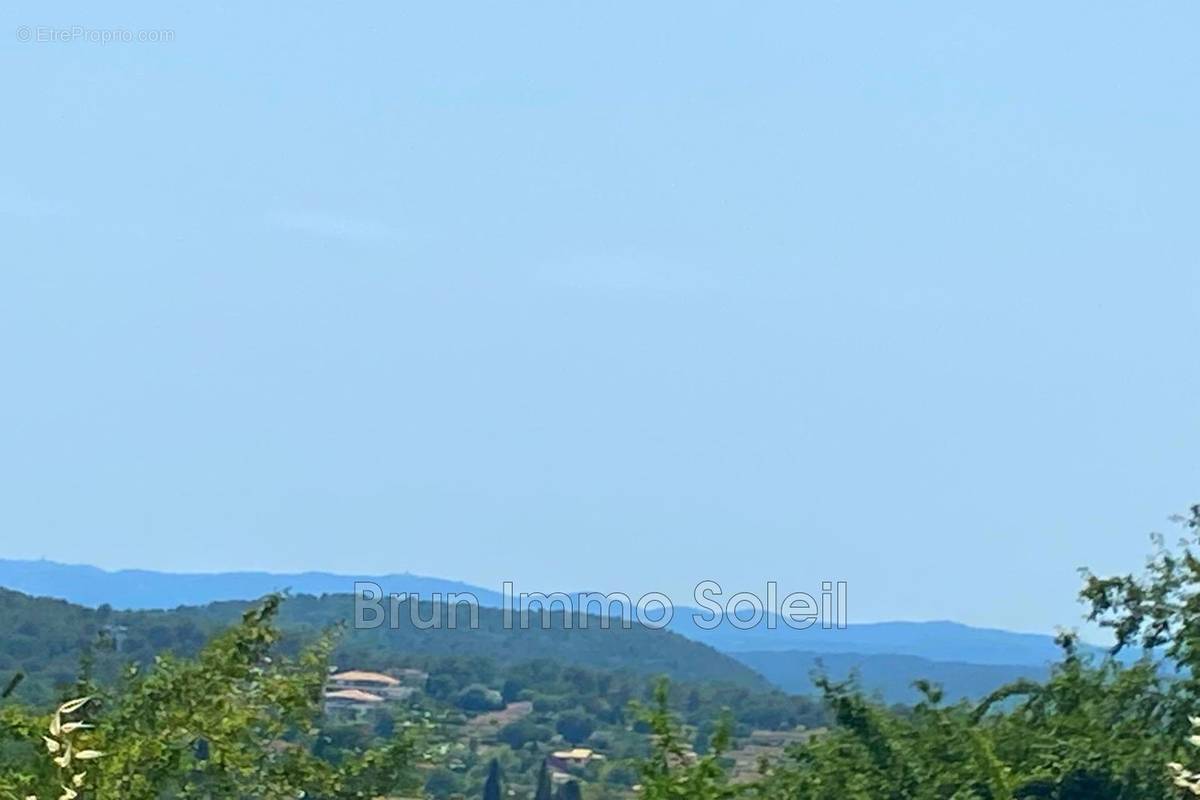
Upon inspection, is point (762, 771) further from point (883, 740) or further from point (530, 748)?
point (530, 748)

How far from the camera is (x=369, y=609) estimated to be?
86.4m

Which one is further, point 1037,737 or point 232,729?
point 1037,737

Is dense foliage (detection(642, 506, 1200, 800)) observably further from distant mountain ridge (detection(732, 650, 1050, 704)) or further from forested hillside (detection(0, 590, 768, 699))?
distant mountain ridge (detection(732, 650, 1050, 704))

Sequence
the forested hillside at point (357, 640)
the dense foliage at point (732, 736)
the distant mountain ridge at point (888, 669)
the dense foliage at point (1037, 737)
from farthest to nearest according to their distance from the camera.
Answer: the distant mountain ridge at point (888, 669)
the forested hillside at point (357, 640)
the dense foliage at point (1037, 737)
the dense foliage at point (732, 736)

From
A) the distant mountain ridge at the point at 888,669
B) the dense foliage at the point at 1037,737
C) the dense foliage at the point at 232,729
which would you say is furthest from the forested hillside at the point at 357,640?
the distant mountain ridge at the point at 888,669

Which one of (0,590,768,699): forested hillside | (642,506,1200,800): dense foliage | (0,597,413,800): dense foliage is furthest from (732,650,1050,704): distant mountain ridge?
(0,597,413,800): dense foliage

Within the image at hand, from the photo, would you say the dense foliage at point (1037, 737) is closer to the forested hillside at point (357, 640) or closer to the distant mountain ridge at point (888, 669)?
the forested hillside at point (357, 640)

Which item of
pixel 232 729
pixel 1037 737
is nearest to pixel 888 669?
pixel 1037 737

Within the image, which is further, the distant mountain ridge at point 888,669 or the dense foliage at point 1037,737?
the distant mountain ridge at point 888,669

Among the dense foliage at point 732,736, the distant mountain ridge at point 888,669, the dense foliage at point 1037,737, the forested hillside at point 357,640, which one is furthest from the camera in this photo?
the distant mountain ridge at point 888,669

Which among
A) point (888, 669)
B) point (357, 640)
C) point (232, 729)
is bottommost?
point (888, 669)

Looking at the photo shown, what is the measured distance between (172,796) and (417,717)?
2.59 meters

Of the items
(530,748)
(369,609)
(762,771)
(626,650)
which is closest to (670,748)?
(762,771)

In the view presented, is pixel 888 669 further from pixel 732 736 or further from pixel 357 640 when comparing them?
pixel 732 736
